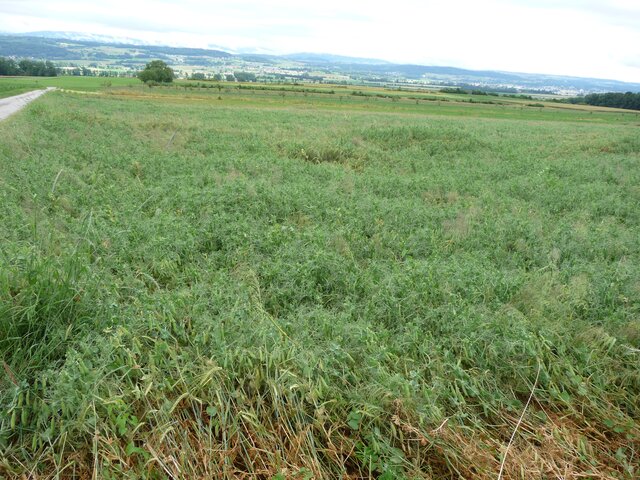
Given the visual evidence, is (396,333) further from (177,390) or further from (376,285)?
(177,390)

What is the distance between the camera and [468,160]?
14.5 metres

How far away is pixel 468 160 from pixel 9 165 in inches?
510

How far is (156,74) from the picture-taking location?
60.2m

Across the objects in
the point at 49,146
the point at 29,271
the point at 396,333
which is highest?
the point at 29,271

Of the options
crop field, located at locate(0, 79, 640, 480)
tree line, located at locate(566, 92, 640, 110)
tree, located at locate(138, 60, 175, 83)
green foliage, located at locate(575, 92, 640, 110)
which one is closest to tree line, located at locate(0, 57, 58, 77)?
tree, located at locate(138, 60, 175, 83)

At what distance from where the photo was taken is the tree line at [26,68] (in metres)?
65.6

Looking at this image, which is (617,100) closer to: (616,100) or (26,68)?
(616,100)

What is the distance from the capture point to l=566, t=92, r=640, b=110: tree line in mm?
61062

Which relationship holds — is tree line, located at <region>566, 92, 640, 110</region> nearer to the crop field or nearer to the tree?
the tree

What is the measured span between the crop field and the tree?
191 feet

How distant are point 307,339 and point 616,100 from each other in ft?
257

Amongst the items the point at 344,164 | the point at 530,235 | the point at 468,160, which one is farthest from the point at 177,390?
the point at 468,160

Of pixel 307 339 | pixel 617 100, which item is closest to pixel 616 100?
pixel 617 100

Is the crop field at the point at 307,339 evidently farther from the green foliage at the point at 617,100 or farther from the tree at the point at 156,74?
the green foliage at the point at 617,100
